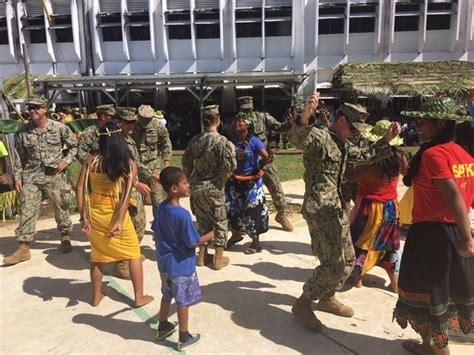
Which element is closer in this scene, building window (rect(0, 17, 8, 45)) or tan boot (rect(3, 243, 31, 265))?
tan boot (rect(3, 243, 31, 265))

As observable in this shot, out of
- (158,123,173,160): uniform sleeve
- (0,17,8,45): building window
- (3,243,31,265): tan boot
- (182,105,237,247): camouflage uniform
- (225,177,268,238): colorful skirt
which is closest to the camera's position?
(182,105,237,247): camouflage uniform

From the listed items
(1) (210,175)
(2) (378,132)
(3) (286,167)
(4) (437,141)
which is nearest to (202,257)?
(1) (210,175)

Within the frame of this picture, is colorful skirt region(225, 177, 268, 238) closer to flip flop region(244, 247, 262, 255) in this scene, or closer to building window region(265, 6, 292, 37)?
flip flop region(244, 247, 262, 255)

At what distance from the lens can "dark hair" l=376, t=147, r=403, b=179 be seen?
333 centimetres

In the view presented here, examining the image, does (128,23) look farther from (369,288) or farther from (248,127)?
(369,288)

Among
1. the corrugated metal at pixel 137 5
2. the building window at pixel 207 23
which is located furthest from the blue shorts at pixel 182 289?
the corrugated metal at pixel 137 5

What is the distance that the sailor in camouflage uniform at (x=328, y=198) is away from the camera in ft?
10.4

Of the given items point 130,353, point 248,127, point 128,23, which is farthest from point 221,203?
point 128,23

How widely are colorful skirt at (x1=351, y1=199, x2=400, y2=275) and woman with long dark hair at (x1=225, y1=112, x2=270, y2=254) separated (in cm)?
139

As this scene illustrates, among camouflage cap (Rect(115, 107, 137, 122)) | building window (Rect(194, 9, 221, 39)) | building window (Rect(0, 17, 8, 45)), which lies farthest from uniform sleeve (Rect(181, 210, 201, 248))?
building window (Rect(0, 17, 8, 45))

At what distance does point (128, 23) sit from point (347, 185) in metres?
20.0

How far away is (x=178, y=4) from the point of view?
21.6 metres

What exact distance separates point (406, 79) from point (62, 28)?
17.0 meters

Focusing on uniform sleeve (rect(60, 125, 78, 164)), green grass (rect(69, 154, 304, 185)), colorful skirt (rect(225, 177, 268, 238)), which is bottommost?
green grass (rect(69, 154, 304, 185))
